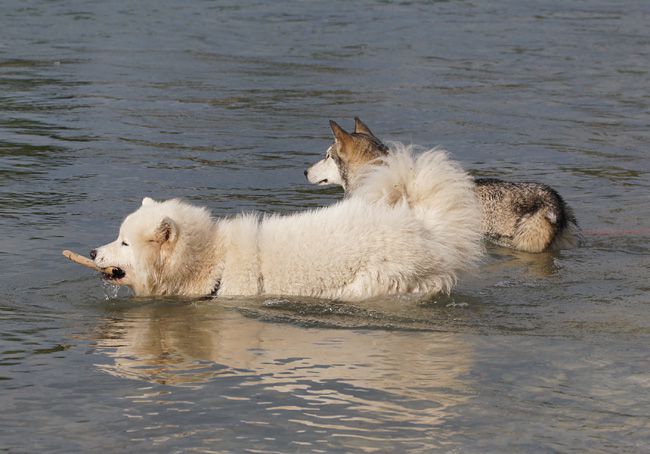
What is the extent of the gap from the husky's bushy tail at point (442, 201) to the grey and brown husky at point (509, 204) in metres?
1.57

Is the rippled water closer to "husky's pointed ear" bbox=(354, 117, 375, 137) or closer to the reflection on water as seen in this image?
the reflection on water

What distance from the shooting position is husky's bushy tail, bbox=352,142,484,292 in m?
7.55

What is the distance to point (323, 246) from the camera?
291 inches

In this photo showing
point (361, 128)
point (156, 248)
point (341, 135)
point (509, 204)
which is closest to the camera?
point (156, 248)

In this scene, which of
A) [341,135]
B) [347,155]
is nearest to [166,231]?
[341,135]

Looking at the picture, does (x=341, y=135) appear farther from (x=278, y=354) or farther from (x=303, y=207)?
(x=278, y=354)

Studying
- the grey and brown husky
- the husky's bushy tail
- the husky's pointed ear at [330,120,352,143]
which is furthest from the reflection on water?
the husky's pointed ear at [330,120,352,143]

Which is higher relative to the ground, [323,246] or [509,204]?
[509,204]

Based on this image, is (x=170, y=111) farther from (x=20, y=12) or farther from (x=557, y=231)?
(x=20, y=12)

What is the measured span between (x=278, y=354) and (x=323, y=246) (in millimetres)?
1169

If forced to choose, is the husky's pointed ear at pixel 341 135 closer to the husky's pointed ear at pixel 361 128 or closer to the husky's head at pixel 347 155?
the husky's head at pixel 347 155

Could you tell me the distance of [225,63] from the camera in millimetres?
18312

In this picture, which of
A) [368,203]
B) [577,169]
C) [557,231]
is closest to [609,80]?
[577,169]

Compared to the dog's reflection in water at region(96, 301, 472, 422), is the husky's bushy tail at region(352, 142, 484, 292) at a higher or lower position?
higher
